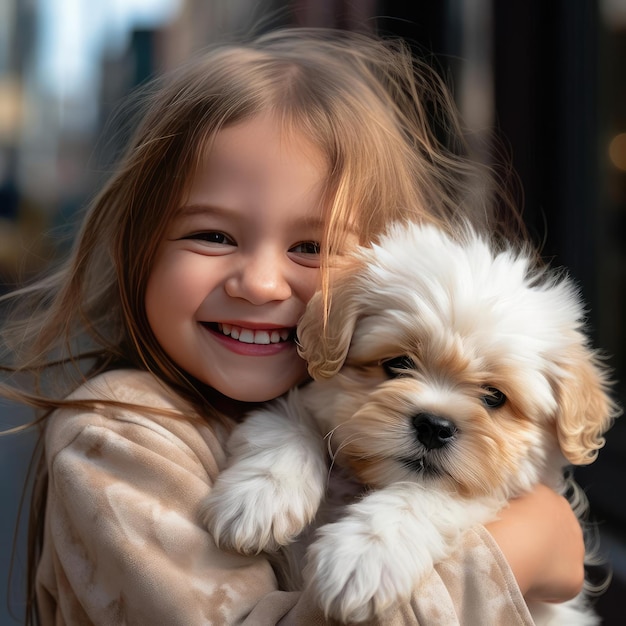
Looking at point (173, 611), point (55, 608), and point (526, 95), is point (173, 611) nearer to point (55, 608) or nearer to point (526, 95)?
point (55, 608)

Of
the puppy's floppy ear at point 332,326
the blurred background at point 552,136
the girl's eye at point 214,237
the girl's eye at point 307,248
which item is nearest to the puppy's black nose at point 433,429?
the puppy's floppy ear at point 332,326

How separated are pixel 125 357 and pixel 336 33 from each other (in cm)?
144

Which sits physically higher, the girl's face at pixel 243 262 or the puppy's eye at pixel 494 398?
the girl's face at pixel 243 262

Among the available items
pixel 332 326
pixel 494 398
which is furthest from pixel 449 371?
pixel 332 326

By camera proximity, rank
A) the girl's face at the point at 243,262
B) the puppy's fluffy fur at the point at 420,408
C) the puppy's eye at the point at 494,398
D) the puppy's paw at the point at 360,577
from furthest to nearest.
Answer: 1. the girl's face at the point at 243,262
2. the puppy's eye at the point at 494,398
3. the puppy's fluffy fur at the point at 420,408
4. the puppy's paw at the point at 360,577

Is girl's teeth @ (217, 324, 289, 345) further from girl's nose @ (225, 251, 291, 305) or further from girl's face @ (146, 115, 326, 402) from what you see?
girl's nose @ (225, 251, 291, 305)

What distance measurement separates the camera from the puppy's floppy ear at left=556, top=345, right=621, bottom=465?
1882mm

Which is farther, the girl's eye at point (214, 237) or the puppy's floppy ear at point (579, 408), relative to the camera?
the girl's eye at point (214, 237)

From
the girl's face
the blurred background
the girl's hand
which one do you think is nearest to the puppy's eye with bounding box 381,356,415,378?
the girl's face

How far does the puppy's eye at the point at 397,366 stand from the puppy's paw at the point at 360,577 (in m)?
0.45

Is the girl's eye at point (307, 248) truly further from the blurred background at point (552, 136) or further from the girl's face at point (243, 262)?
the blurred background at point (552, 136)

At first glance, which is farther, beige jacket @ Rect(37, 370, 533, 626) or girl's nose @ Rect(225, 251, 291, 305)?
girl's nose @ Rect(225, 251, 291, 305)

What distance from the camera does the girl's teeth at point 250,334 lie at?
6.77ft

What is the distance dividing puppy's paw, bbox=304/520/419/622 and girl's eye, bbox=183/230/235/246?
→ 2.78 ft
